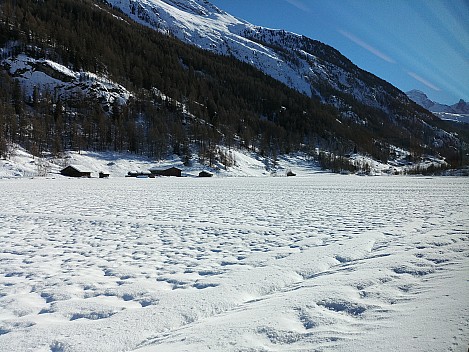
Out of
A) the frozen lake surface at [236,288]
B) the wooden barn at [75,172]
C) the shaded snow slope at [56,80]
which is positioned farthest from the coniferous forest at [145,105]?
the frozen lake surface at [236,288]

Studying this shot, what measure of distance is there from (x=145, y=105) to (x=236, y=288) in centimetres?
12680

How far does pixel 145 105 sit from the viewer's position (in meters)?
122

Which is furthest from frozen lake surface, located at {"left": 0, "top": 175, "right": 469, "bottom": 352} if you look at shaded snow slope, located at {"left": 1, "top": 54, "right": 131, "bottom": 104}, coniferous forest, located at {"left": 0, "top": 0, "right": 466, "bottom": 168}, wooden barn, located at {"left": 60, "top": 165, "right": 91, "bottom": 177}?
shaded snow slope, located at {"left": 1, "top": 54, "right": 131, "bottom": 104}

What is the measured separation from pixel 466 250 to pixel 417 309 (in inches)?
160

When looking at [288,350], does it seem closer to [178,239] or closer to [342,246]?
[342,246]

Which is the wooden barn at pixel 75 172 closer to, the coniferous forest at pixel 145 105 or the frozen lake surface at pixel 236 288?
the coniferous forest at pixel 145 105

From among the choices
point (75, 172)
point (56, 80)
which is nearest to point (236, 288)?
point (75, 172)

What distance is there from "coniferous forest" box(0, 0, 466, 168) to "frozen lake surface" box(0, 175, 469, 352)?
63539mm

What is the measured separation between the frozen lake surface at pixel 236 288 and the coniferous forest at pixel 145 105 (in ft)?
208

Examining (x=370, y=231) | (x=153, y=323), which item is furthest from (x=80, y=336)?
(x=370, y=231)

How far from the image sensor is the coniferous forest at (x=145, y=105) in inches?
3728

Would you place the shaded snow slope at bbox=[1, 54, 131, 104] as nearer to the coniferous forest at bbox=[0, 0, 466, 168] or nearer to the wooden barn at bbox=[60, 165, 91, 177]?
the coniferous forest at bbox=[0, 0, 466, 168]

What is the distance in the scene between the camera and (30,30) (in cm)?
12312

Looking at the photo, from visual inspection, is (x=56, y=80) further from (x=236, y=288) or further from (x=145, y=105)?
(x=236, y=288)
